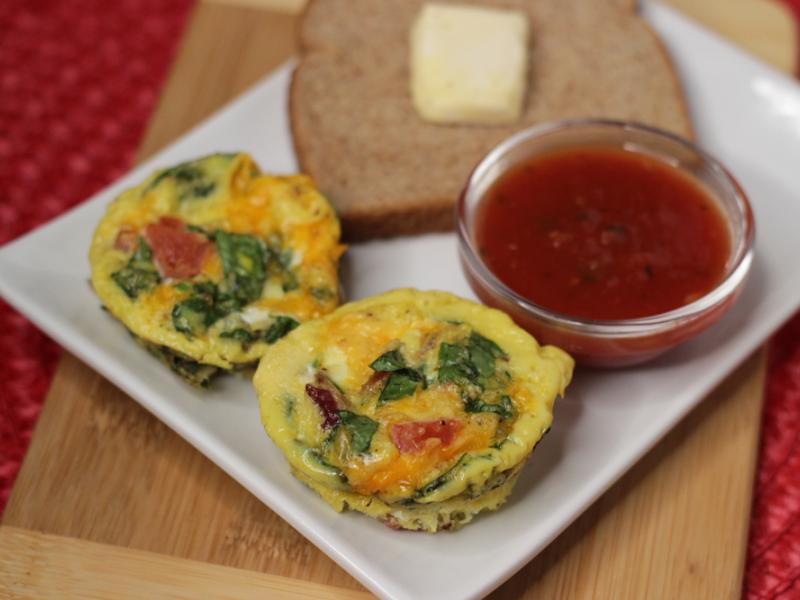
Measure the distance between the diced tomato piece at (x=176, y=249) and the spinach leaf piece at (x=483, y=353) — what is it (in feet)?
3.11

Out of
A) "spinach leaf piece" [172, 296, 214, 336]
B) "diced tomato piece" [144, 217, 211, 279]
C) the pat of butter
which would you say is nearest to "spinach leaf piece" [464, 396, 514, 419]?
"spinach leaf piece" [172, 296, 214, 336]

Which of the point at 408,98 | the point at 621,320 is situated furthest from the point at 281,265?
the point at 408,98

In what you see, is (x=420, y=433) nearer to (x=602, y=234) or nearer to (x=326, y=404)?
(x=326, y=404)

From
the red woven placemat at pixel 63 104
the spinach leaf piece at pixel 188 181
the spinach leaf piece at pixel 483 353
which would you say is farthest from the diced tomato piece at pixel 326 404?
the red woven placemat at pixel 63 104

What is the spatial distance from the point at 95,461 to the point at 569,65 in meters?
2.56

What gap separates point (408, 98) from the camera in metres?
4.37

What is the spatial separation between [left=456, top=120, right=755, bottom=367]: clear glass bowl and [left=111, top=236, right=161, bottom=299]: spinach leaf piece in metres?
1.03

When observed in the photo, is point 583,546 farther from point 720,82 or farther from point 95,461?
point 720,82

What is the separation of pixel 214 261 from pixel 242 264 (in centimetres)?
10

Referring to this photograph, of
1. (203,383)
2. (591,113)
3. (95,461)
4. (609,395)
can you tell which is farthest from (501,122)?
(95,461)

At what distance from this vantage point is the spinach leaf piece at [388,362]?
3.01 m

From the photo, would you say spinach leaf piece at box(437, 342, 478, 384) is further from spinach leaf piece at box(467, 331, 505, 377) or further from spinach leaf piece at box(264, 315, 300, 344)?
spinach leaf piece at box(264, 315, 300, 344)

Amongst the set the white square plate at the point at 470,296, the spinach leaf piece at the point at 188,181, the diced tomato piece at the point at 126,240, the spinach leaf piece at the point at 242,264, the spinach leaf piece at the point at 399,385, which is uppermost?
the spinach leaf piece at the point at 188,181

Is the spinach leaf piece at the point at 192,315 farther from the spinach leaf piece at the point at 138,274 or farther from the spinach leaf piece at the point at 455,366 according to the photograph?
the spinach leaf piece at the point at 455,366
